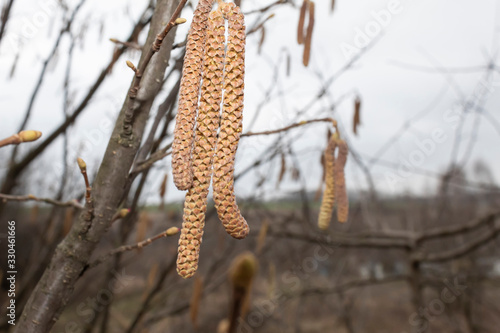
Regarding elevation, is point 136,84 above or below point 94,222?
above

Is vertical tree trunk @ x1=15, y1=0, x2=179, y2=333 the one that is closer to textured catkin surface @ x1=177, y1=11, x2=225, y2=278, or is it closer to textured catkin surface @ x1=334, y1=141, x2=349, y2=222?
textured catkin surface @ x1=177, y1=11, x2=225, y2=278

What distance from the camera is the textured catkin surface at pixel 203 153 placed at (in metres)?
0.56

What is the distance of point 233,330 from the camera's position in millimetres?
261

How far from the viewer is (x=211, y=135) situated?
1.90ft

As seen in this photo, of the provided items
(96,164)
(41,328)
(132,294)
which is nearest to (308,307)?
(132,294)

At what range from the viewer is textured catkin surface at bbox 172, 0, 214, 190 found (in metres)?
0.55

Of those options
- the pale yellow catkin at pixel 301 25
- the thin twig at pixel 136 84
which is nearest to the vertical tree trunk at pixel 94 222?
the thin twig at pixel 136 84

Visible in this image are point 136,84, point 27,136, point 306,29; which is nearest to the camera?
point 27,136

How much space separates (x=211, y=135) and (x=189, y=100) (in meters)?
0.06

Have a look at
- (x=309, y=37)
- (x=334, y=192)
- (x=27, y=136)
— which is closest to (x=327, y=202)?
(x=334, y=192)

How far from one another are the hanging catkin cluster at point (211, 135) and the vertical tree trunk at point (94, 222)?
27 centimetres

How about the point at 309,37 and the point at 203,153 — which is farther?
the point at 309,37

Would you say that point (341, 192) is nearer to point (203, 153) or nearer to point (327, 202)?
point (327, 202)

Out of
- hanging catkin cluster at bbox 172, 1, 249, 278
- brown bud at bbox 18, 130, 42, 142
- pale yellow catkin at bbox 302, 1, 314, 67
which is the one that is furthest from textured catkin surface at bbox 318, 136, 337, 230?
brown bud at bbox 18, 130, 42, 142
